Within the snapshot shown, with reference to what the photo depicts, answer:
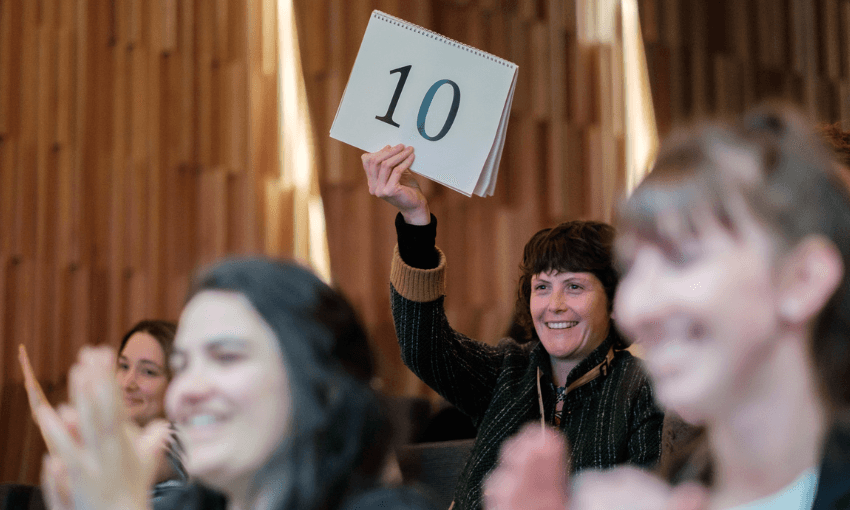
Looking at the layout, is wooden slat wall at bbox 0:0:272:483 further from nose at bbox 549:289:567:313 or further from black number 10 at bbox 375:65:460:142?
black number 10 at bbox 375:65:460:142

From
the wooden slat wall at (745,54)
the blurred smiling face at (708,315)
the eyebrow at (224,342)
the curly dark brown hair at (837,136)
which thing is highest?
the wooden slat wall at (745,54)

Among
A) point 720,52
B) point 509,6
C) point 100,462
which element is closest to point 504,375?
point 100,462

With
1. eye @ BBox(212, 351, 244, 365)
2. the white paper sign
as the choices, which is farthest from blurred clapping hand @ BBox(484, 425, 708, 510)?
the white paper sign

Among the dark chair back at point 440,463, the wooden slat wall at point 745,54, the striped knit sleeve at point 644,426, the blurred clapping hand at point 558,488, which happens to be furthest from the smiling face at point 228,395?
the wooden slat wall at point 745,54

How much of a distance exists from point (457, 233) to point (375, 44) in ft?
7.20

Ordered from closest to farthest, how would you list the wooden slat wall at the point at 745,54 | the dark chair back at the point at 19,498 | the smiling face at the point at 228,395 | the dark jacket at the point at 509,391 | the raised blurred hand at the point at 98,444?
the raised blurred hand at the point at 98,444, the smiling face at the point at 228,395, the dark jacket at the point at 509,391, the dark chair back at the point at 19,498, the wooden slat wall at the point at 745,54

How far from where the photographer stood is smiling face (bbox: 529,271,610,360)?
1.76 meters

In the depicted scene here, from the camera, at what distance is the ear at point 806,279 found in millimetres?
466

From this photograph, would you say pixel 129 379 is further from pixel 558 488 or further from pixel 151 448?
pixel 558 488

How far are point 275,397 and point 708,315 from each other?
486mm

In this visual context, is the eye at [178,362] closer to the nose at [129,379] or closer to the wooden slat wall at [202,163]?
the nose at [129,379]

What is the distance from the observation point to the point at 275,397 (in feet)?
2.64

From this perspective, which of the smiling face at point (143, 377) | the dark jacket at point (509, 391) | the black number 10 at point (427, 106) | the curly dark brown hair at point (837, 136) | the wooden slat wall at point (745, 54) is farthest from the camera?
the wooden slat wall at point (745, 54)

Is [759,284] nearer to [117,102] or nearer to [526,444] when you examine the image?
[526,444]
